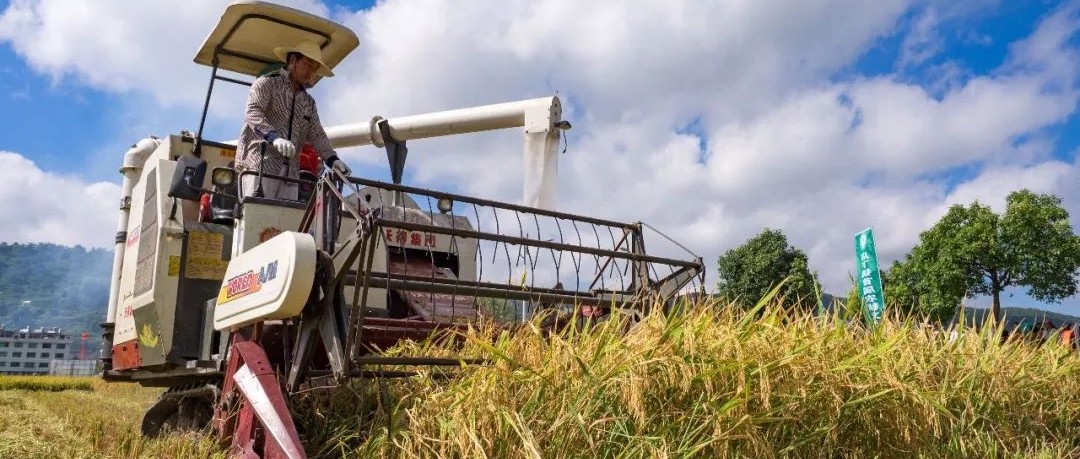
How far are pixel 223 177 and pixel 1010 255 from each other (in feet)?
86.6

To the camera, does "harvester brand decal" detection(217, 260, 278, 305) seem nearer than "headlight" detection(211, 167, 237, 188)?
Yes

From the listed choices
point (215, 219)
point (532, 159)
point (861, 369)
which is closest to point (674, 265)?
point (861, 369)

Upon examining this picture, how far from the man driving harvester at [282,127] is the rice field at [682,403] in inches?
55.7

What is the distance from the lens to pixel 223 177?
4.93m

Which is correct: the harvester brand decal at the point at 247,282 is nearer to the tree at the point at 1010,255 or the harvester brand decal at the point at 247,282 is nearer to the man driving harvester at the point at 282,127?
the man driving harvester at the point at 282,127

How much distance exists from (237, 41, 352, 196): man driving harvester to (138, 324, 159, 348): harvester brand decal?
0.93 meters

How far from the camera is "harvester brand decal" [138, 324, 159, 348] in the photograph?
15.8 feet

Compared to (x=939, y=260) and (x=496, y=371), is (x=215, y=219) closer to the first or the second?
(x=496, y=371)

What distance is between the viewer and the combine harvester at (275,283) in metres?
3.65

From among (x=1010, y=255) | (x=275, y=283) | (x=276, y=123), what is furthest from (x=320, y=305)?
(x=1010, y=255)

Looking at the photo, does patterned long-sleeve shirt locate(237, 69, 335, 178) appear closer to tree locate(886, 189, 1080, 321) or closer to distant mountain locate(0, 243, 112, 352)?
tree locate(886, 189, 1080, 321)

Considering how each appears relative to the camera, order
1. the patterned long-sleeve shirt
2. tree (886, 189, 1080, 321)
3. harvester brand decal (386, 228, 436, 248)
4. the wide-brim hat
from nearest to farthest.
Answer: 1. the patterned long-sleeve shirt
2. the wide-brim hat
3. harvester brand decal (386, 228, 436, 248)
4. tree (886, 189, 1080, 321)

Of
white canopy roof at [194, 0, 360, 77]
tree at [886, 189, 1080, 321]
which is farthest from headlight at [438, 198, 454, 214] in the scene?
tree at [886, 189, 1080, 321]

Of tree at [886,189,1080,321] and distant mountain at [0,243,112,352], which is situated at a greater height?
distant mountain at [0,243,112,352]
